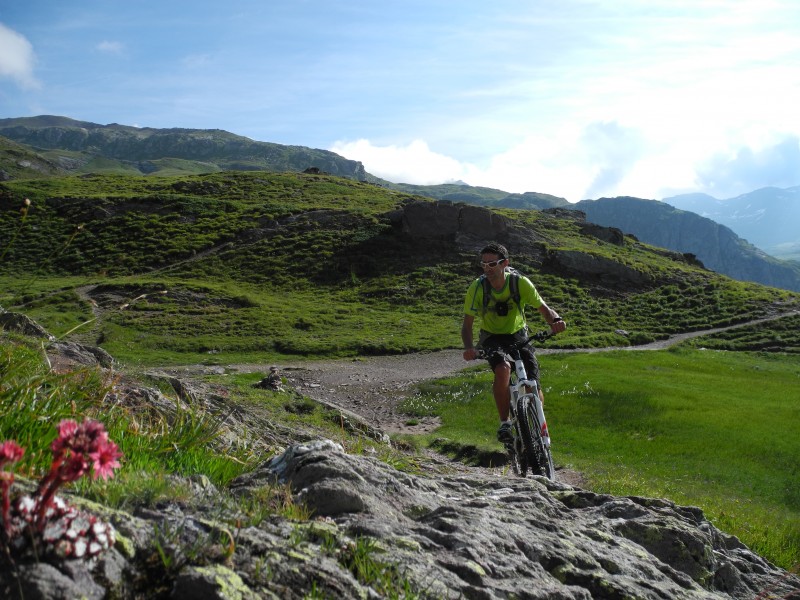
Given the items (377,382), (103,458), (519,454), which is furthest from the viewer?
(377,382)

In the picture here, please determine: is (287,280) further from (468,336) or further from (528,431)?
(528,431)

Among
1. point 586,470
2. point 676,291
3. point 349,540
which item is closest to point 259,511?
point 349,540

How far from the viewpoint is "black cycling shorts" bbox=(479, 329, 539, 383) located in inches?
353

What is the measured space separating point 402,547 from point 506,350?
5731 mm

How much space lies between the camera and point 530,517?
4.71 metres

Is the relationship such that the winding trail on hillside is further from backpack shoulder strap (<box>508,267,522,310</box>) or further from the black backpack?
backpack shoulder strap (<box>508,267,522,310</box>)

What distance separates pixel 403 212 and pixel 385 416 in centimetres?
4966

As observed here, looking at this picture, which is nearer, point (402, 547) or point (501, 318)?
point (402, 547)

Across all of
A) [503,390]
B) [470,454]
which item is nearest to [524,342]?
[503,390]

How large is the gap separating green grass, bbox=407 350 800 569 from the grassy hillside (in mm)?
14479

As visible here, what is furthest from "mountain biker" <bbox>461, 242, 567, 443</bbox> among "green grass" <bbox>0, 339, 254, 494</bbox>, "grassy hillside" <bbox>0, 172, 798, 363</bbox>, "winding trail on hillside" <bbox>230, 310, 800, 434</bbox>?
"grassy hillside" <bbox>0, 172, 798, 363</bbox>

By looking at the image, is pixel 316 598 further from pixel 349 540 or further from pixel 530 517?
pixel 530 517

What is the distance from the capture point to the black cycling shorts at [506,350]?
897 cm

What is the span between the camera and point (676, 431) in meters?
19.5
